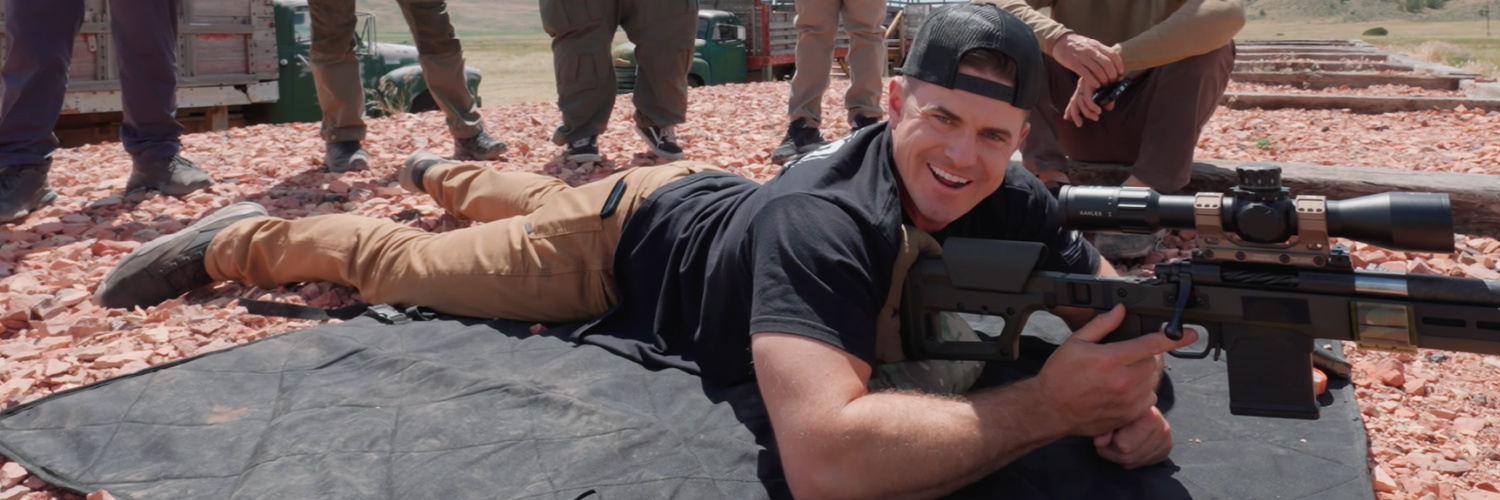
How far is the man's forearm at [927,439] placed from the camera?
2.41m

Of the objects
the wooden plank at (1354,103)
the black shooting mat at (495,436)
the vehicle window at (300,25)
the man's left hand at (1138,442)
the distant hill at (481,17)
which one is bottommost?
the black shooting mat at (495,436)

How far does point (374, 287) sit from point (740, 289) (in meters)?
1.94

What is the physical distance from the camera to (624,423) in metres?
3.16

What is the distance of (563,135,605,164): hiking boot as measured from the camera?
6.82 m

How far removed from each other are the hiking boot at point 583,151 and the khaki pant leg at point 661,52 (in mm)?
360

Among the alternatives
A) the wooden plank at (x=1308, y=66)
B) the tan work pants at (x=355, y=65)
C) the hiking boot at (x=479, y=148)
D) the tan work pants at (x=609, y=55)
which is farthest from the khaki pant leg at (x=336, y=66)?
the wooden plank at (x=1308, y=66)

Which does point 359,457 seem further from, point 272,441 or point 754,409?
point 754,409

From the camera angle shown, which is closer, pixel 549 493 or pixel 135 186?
pixel 549 493

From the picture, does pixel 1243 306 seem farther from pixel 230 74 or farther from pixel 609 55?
pixel 230 74

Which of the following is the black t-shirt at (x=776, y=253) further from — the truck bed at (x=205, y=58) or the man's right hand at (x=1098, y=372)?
the truck bed at (x=205, y=58)

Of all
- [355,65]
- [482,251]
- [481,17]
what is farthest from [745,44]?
[481,17]

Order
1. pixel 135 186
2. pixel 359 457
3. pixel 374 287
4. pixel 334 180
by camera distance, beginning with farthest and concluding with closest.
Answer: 1. pixel 334 180
2. pixel 135 186
3. pixel 374 287
4. pixel 359 457

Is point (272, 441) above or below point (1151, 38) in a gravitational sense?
below

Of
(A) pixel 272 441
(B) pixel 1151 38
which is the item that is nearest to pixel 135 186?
(A) pixel 272 441
